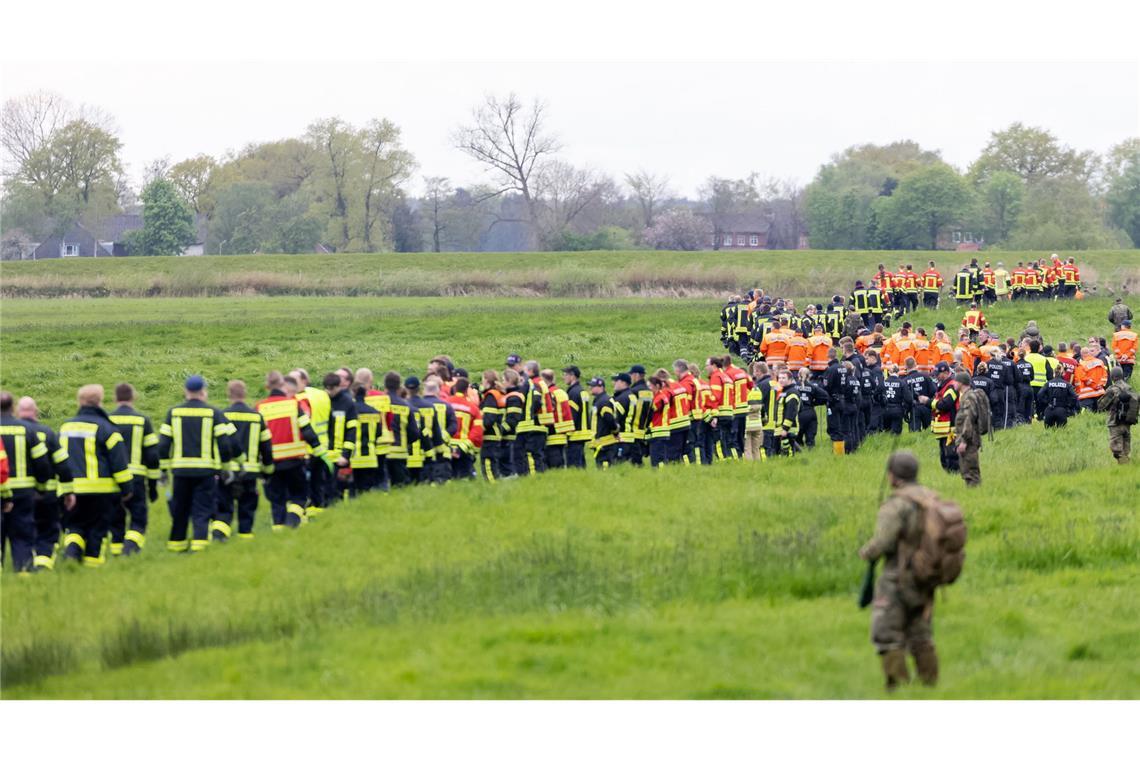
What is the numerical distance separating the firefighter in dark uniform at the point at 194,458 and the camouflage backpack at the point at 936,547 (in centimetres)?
953

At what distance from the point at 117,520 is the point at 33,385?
59.5 ft

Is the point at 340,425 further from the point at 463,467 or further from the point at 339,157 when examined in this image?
the point at 339,157

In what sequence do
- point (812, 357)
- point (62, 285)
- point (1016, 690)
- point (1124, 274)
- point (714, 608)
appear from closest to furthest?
point (1016, 690) → point (714, 608) → point (812, 357) → point (1124, 274) → point (62, 285)

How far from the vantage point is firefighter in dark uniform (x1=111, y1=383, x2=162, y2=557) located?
17594mm

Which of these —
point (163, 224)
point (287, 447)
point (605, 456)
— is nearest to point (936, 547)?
point (287, 447)

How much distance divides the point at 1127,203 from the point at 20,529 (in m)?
106

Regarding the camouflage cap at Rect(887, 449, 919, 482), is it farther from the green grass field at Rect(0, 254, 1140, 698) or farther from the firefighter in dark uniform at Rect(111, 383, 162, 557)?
the firefighter in dark uniform at Rect(111, 383, 162, 557)

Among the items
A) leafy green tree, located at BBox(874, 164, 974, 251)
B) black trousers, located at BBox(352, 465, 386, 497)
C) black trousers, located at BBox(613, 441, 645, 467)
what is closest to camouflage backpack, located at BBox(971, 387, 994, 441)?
black trousers, located at BBox(613, 441, 645, 467)

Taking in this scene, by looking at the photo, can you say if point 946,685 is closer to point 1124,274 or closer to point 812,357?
point 812,357

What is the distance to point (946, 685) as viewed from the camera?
36.8ft

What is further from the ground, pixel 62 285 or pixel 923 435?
pixel 62 285

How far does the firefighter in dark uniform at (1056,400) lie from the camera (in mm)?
30141

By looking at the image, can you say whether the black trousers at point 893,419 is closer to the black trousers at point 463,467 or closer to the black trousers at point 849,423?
the black trousers at point 849,423

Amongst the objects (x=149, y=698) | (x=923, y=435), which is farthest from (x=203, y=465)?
(x=923, y=435)
